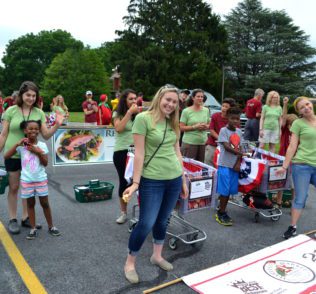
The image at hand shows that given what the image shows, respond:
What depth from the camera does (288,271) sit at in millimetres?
3676

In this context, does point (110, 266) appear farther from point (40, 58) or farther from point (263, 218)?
point (40, 58)

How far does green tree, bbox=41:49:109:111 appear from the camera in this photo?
51.3 metres

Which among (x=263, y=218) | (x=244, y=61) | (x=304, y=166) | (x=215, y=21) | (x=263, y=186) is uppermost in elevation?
(x=215, y=21)

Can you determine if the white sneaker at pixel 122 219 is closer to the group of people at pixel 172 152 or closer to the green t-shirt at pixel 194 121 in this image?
the group of people at pixel 172 152

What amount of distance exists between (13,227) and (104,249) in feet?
4.35

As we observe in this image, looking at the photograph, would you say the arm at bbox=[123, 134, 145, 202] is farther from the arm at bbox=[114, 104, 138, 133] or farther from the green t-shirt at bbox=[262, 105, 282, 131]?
the green t-shirt at bbox=[262, 105, 282, 131]

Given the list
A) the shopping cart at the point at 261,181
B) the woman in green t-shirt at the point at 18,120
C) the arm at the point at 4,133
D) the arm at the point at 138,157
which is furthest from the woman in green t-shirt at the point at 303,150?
the arm at the point at 4,133

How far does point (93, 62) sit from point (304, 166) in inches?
2112

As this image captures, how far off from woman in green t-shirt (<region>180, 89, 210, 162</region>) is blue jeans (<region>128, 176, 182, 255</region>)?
2542 mm

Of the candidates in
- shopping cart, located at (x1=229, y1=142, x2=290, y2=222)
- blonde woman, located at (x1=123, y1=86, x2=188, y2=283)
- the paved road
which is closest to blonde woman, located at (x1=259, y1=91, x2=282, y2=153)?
the paved road

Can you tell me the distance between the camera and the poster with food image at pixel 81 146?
8.12m

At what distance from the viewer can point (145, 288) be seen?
3438mm

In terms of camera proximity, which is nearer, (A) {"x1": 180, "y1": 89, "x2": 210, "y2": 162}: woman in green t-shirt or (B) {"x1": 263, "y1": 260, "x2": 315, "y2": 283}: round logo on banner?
(B) {"x1": 263, "y1": 260, "x2": 315, "y2": 283}: round logo on banner

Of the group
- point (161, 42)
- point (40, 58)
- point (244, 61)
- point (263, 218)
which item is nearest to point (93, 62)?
point (40, 58)
